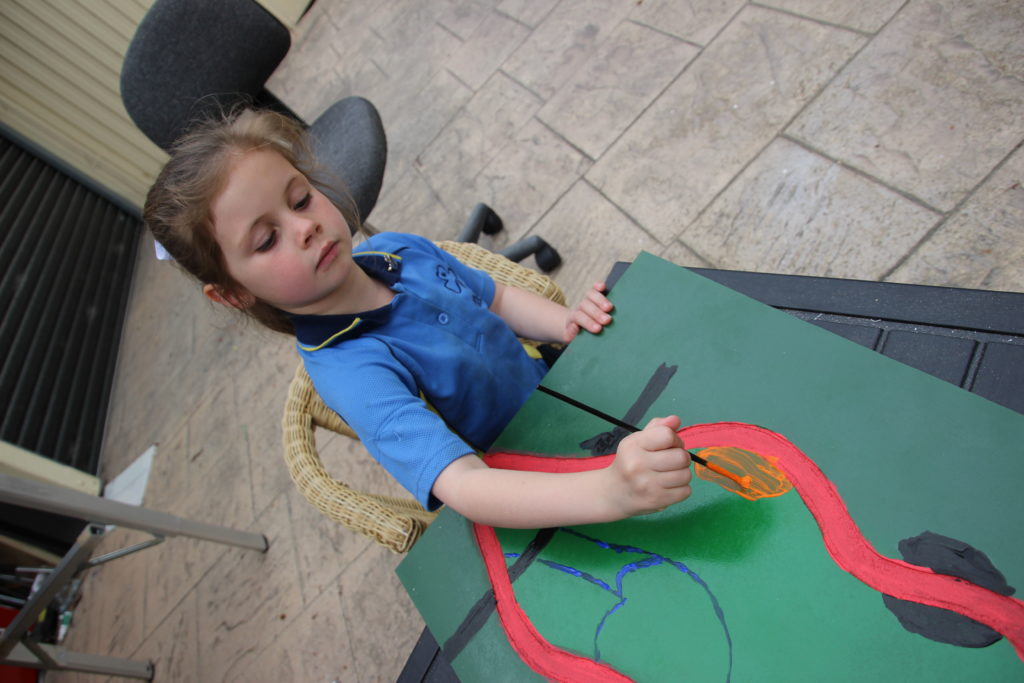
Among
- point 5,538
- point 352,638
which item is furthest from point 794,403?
point 5,538

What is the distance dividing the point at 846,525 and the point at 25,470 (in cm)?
259

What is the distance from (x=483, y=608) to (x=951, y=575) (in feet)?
1.42

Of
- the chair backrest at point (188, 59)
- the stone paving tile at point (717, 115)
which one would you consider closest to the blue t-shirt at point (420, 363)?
the stone paving tile at point (717, 115)

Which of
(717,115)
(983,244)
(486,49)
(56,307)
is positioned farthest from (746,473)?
(56,307)

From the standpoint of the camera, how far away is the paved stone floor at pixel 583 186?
1377mm

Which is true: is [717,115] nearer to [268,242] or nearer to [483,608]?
[268,242]

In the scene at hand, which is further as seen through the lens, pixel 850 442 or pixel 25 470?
pixel 25 470

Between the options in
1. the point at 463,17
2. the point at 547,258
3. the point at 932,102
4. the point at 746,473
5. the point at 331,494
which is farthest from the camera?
the point at 463,17

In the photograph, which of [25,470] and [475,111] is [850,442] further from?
[25,470]

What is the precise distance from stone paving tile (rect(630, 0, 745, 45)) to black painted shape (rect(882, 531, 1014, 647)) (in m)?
1.60

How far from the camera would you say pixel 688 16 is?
1.90m

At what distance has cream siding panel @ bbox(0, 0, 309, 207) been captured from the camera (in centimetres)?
270

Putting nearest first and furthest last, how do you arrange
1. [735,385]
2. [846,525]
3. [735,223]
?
[846,525] → [735,385] → [735,223]

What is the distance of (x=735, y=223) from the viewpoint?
158 centimetres
